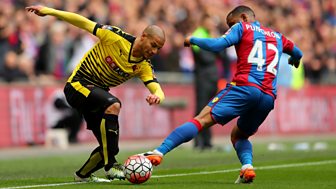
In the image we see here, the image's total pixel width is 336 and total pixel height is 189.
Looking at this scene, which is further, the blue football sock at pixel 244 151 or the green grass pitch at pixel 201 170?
the blue football sock at pixel 244 151

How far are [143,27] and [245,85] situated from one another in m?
12.9

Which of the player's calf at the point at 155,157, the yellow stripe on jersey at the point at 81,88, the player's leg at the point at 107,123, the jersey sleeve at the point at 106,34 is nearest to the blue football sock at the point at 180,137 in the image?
the player's calf at the point at 155,157

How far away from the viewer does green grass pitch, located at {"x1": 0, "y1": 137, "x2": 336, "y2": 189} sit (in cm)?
1054

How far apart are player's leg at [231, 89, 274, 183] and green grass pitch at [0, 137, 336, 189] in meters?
0.18

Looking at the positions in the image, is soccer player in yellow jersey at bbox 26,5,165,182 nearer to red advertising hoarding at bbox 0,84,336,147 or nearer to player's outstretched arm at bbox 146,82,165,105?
player's outstretched arm at bbox 146,82,165,105

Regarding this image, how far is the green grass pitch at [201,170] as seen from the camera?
10.5m

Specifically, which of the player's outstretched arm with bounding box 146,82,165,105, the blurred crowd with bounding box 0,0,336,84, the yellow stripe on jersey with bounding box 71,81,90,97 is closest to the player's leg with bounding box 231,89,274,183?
the player's outstretched arm with bounding box 146,82,165,105

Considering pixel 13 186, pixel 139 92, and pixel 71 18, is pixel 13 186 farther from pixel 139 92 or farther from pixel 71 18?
pixel 139 92

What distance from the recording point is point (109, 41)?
1084cm

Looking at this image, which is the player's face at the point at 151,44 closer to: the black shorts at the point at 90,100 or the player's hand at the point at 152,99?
the player's hand at the point at 152,99

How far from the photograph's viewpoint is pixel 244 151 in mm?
10977

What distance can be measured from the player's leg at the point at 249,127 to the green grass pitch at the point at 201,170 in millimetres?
176

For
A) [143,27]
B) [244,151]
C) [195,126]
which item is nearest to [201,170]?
[244,151]

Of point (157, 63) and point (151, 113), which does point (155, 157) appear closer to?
point (151, 113)
